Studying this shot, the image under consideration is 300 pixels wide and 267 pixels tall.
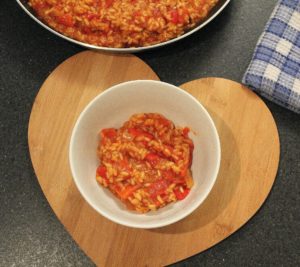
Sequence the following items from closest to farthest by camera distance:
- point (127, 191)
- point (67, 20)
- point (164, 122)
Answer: point (127, 191) → point (164, 122) → point (67, 20)

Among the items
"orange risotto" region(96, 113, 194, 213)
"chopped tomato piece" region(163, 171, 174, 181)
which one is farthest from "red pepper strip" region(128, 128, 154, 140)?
"chopped tomato piece" region(163, 171, 174, 181)

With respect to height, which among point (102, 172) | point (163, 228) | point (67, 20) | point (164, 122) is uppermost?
point (67, 20)

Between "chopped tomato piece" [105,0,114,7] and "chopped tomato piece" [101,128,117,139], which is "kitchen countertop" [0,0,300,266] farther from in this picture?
"chopped tomato piece" [101,128,117,139]

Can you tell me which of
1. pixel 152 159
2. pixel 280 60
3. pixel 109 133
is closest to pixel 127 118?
pixel 109 133

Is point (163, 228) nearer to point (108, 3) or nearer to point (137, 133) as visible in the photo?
point (137, 133)

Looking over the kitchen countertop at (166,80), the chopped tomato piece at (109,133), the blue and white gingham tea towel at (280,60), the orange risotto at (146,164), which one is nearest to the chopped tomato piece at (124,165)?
the orange risotto at (146,164)

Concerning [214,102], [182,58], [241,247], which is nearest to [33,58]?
[182,58]

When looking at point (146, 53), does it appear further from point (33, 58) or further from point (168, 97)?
point (33, 58)
